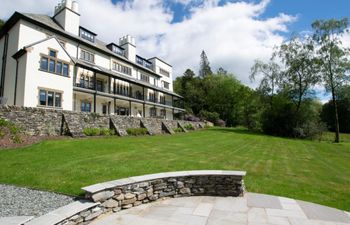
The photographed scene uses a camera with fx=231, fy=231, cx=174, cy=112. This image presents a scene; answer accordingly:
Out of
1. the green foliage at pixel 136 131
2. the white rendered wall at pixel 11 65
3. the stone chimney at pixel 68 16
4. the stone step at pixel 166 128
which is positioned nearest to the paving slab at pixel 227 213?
the green foliage at pixel 136 131

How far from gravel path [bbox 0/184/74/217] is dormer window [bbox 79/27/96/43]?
27127 mm

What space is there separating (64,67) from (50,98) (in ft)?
10.8

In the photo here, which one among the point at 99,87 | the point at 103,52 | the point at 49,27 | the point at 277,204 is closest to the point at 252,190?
the point at 277,204

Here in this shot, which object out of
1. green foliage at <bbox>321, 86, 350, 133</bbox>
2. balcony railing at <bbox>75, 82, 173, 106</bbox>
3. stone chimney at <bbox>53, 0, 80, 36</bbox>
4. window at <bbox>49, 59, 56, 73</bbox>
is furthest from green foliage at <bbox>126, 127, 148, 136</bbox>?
green foliage at <bbox>321, 86, 350, 133</bbox>

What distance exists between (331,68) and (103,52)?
31.4 meters

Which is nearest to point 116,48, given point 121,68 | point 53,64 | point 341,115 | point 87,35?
point 121,68

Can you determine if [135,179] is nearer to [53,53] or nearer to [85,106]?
[53,53]

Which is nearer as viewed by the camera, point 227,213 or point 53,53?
point 227,213

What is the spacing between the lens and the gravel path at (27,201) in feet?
15.0

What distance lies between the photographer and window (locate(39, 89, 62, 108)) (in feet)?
65.0

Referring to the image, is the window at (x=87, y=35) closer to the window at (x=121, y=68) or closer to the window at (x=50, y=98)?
the window at (x=121, y=68)

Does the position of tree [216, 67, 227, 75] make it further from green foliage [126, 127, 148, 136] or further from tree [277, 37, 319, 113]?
green foliage [126, 127, 148, 136]

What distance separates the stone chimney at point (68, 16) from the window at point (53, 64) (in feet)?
25.1

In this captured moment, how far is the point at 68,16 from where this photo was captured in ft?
88.8
